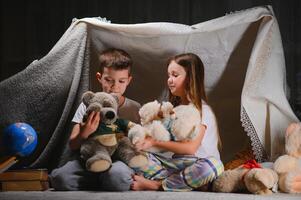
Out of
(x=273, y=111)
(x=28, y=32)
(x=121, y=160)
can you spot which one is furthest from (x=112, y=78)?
(x=273, y=111)

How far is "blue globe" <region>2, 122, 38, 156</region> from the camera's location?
2012 mm

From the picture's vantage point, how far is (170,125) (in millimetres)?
2039

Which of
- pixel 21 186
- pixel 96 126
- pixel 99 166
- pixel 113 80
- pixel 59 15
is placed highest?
pixel 59 15

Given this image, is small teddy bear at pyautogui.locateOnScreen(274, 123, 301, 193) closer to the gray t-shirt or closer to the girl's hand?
the girl's hand

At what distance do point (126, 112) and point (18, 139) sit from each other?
0.43m

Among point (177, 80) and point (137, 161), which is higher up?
point (177, 80)

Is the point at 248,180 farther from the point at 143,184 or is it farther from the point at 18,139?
the point at 18,139

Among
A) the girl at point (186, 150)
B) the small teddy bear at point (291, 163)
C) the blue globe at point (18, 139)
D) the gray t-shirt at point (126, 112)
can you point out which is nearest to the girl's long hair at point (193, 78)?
the girl at point (186, 150)

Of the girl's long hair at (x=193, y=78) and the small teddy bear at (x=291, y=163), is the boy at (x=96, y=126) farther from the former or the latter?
the small teddy bear at (x=291, y=163)

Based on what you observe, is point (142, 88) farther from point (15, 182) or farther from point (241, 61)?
point (15, 182)

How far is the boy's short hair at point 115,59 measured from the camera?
84.7 inches

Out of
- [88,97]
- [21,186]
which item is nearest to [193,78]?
[88,97]

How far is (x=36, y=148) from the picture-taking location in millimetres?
2258

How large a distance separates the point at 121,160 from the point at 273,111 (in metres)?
0.63
